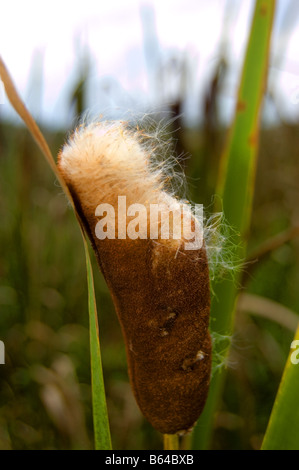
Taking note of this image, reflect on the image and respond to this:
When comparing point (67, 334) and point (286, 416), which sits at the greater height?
point (286, 416)

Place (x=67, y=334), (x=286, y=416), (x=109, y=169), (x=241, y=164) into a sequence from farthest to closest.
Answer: (x=67, y=334) → (x=241, y=164) → (x=286, y=416) → (x=109, y=169)

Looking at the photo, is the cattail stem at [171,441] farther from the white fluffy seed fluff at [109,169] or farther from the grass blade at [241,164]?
the white fluffy seed fluff at [109,169]

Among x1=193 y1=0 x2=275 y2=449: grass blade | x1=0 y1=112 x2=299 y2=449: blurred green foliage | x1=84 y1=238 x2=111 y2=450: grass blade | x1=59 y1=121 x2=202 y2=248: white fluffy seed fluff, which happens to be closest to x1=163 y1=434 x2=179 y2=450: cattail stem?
x1=84 y1=238 x2=111 y2=450: grass blade

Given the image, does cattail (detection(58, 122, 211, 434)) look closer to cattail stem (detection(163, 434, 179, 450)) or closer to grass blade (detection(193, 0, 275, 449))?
cattail stem (detection(163, 434, 179, 450))

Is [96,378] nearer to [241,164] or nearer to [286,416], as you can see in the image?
[286,416]

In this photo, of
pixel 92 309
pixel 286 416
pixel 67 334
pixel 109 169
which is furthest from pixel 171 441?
pixel 67 334

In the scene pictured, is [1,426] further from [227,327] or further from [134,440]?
[227,327]
